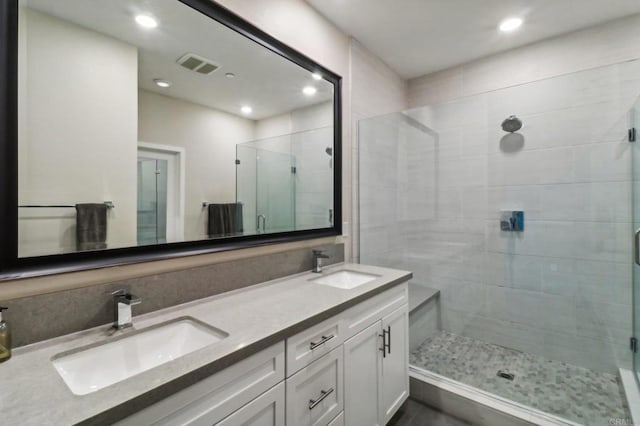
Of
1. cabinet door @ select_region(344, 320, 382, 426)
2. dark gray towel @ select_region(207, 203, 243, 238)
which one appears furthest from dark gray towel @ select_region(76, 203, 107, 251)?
cabinet door @ select_region(344, 320, 382, 426)

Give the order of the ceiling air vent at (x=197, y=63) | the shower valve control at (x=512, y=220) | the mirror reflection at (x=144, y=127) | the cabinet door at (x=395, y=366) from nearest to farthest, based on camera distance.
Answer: the mirror reflection at (x=144, y=127), the ceiling air vent at (x=197, y=63), the cabinet door at (x=395, y=366), the shower valve control at (x=512, y=220)

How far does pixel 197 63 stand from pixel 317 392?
1.53m

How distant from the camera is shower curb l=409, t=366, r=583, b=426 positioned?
5.41 feet

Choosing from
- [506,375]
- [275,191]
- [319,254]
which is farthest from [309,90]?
[506,375]

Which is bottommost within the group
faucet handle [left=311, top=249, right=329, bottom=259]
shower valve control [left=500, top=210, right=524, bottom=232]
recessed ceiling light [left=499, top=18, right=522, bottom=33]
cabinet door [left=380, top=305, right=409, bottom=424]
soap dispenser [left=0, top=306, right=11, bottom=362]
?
cabinet door [left=380, top=305, right=409, bottom=424]

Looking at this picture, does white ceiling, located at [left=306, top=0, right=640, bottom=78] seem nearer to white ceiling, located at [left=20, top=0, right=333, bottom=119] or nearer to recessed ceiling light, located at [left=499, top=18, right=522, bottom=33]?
recessed ceiling light, located at [left=499, top=18, right=522, bottom=33]

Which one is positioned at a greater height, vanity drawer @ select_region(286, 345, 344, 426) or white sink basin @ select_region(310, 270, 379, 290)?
white sink basin @ select_region(310, 270, 379, 290)

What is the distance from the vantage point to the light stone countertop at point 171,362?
635 mm

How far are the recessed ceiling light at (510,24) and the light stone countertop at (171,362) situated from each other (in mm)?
2149

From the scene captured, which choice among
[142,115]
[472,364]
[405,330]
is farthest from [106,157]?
[472,364]

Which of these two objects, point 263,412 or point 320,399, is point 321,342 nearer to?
point 320,399

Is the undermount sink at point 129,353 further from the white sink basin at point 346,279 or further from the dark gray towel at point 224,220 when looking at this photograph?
the white sink basin at point 346,279

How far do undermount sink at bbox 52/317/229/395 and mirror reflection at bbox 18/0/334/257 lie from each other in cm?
34

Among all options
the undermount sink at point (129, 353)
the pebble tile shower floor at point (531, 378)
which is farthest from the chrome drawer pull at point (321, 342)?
the pebble tile shower floor at point (531, 378)
